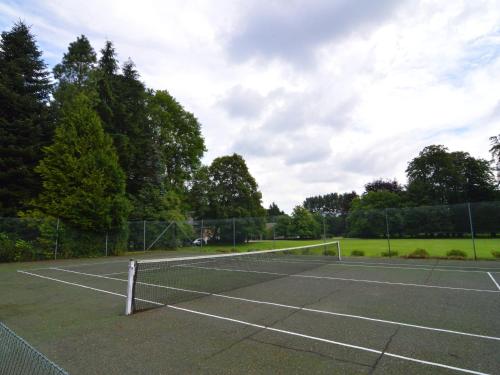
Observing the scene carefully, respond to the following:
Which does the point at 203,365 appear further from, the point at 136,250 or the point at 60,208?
the point at 136,250

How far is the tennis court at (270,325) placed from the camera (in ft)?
13.0

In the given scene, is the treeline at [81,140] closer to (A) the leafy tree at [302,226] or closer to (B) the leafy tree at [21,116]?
(B) the leafy tree at [21,116]

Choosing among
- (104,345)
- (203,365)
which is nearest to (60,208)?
(104,345)

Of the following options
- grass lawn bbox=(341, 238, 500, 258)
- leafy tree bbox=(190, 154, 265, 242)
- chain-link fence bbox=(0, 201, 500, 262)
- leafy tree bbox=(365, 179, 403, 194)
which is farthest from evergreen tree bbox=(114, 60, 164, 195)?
leafy tree bbox=(365, 179, 403, 194)

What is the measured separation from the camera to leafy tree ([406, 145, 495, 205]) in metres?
50.1

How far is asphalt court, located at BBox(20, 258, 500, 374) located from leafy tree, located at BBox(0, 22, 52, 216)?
54.9 feet

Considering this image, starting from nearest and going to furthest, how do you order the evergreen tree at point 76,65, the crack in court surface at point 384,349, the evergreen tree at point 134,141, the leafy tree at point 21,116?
the crack in court surface at point 384,349 → the leafy tree at point 21,116 → the evergreen tree at point 134,141 → the evergreen tree at point 76,65

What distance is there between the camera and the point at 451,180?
5088 cm

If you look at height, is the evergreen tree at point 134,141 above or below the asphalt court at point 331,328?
above

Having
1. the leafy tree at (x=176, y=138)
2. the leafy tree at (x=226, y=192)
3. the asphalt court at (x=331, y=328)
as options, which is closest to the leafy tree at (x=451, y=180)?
the leafy tree at (x=226, y=192)

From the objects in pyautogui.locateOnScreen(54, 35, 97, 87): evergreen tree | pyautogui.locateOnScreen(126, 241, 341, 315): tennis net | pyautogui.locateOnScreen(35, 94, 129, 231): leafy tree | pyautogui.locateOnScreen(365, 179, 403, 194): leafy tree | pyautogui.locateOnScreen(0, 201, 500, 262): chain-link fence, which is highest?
pyautogui.locateOnScreen(54, 35, 97, 87): evergreen tree

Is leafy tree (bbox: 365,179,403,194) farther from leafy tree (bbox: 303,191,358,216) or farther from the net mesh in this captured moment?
the net mesh

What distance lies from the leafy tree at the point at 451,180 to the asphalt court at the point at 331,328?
47.3 m

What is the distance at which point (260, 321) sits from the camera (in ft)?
19.0
